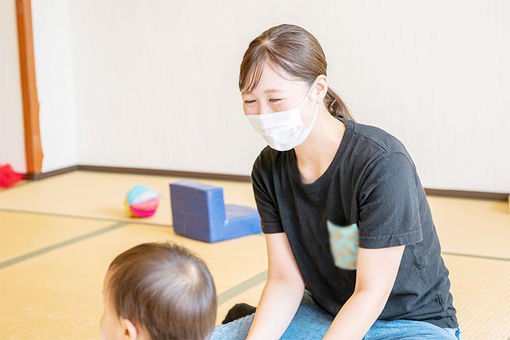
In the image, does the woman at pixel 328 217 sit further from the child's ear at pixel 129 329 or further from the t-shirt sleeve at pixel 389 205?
the child's ear at pixel 129 329

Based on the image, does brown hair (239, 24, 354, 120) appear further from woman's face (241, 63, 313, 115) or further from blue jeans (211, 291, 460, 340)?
blue jeans (211, 291, 460, 340)

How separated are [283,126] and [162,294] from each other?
44 centimetres

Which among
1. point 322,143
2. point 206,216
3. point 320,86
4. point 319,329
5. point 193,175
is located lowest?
point 193,175

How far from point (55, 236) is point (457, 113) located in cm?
187

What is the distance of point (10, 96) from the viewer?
410 cm

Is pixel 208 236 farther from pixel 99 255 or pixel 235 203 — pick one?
pixel 235 203

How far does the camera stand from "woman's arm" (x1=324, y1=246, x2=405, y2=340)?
1294 millimetres

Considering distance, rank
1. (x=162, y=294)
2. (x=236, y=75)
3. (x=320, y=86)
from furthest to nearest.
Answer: (x=236, y=75) → (x=320, y=86) → (x=162, y=294)

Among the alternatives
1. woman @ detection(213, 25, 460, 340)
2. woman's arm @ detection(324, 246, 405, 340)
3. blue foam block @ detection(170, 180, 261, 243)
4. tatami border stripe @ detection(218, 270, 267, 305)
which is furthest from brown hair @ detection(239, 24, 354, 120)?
blue foam block @ detection(170, 180, 261, 243)

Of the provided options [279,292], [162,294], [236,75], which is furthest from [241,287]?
[236,75]

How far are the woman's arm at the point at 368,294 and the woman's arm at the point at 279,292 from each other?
0.19m

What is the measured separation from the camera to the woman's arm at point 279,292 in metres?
1.48

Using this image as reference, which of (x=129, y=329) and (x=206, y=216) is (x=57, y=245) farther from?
(x=129, y=329)

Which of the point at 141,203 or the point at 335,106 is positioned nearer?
the point at 335,106
